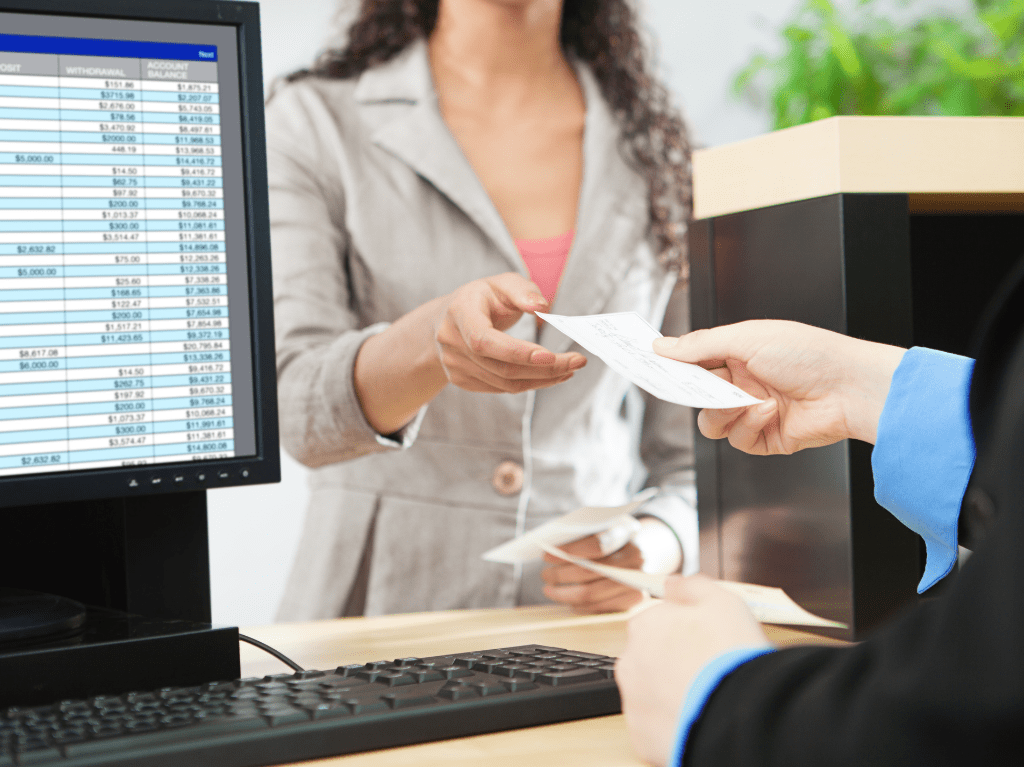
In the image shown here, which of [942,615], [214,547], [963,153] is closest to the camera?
[942,615]

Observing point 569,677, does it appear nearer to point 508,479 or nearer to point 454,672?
point 454,672

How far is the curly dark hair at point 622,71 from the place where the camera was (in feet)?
5.62

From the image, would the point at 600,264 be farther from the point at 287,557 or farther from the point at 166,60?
the point at 166,60

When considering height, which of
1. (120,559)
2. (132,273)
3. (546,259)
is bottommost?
(120,559)

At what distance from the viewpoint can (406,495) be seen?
1.59 meters

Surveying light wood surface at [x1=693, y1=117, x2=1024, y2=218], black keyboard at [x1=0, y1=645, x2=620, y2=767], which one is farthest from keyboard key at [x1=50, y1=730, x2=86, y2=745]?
light wood surface at [x1=693, y1=117, x2=1024, y2=218]

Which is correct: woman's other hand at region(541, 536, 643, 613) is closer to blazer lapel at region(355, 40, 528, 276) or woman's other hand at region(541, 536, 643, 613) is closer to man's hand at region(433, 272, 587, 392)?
man's hand at region(433, 272, 587, 392)

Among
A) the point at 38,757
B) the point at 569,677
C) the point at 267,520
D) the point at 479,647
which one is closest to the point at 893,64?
the point at 267,520

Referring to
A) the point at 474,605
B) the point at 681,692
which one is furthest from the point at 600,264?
the point at 681,692

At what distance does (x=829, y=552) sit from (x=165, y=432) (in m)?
0.52

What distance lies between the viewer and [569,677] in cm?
59

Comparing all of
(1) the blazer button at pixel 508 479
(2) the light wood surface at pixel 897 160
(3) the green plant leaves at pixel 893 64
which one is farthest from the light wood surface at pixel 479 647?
(3) the green plant leaves at pixel 893 64

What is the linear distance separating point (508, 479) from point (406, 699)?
1037mm

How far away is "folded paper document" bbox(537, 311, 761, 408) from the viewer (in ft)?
2.01
